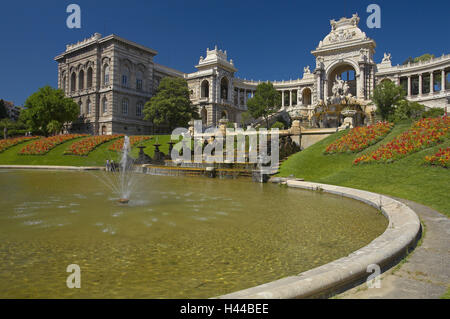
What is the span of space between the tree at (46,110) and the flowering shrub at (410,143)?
5051 centimetres

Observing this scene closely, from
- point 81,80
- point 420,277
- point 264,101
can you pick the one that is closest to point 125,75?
point 81,80

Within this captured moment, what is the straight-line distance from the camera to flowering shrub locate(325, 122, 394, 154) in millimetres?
20578

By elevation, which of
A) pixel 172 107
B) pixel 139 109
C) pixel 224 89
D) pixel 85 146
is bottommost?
pixel 85 146

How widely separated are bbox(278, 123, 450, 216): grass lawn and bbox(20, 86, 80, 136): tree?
46072 millimetres

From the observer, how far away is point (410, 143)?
1675 cm

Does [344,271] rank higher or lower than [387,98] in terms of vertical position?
lower

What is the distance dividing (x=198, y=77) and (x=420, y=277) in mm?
66188

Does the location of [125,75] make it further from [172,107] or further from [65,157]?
[65,157]

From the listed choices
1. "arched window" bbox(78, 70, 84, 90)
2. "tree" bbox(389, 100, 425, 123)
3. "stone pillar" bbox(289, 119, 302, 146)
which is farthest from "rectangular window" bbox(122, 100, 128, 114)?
"tree" bbox(389, 100, 425, 123)

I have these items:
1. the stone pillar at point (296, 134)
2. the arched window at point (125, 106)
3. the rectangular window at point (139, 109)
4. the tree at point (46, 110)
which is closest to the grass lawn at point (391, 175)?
the stone pillar at point (296, 134)

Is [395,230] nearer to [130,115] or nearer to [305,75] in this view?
[130,115]

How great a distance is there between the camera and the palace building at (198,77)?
5525 centimetres

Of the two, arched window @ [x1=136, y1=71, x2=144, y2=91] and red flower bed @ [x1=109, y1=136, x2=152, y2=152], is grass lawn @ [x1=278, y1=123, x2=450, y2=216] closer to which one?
red flower bed @ [x1=109, y1=136, x2=152, y2=152]

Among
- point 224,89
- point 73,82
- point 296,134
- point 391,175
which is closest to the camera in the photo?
point 391,175
